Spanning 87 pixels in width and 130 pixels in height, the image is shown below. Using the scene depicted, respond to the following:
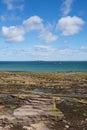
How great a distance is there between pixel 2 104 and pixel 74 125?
9905 mm

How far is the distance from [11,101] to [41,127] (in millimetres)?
11606

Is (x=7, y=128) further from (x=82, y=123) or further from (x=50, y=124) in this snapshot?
(x=82, y=123)

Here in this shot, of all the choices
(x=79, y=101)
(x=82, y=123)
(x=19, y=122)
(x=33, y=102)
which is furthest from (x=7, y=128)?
(x=79, y=101)

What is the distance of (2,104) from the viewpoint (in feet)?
99.0

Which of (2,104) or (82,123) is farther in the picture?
(2,104)

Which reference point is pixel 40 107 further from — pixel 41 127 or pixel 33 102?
pixel 41 127

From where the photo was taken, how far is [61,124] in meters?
22.9

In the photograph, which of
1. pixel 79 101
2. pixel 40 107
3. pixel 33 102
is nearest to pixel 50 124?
pixel 40 107

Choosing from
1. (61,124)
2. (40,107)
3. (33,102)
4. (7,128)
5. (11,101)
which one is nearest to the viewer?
(7,128)

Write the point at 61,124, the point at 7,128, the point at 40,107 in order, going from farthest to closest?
the point at 40,107
the point at 61,124
the point at 7,128

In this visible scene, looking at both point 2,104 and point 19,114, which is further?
point 2,104

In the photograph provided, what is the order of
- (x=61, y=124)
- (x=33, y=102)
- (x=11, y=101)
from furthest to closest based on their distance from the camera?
(x=11, y=101) → (x=33, y=102) → (x=61, y=124)

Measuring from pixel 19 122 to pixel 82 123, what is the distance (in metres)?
5.16

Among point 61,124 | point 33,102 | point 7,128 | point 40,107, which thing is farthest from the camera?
point 33,102
